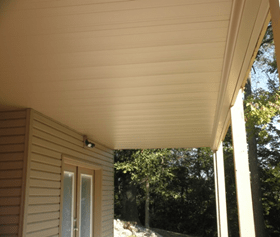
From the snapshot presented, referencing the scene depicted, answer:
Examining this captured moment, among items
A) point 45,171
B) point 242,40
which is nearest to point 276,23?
point 242,40

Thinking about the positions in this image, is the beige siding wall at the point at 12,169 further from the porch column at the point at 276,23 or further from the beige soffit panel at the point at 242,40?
the porch column at the point at 276,23

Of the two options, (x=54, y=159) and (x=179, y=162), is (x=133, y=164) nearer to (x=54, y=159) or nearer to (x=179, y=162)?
(x=179, y=162)

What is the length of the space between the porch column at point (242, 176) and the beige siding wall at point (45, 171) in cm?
225

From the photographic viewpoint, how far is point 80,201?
18.1 feet

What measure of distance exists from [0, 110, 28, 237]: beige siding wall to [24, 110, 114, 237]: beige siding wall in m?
0.09

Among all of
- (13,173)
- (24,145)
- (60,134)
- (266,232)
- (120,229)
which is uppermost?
(60,134)

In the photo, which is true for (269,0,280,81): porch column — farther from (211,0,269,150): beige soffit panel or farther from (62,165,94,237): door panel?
(62,165,94,237): door panel

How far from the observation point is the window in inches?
195

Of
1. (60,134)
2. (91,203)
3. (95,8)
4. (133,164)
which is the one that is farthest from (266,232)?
(133,164)

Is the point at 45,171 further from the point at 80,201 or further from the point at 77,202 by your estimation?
the point at 80,201

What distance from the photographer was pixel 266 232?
3045 mm

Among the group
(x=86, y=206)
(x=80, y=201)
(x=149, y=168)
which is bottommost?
(x=86, y=206)

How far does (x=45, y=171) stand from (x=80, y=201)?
1.74 metres

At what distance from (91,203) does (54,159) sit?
225 centimetres
